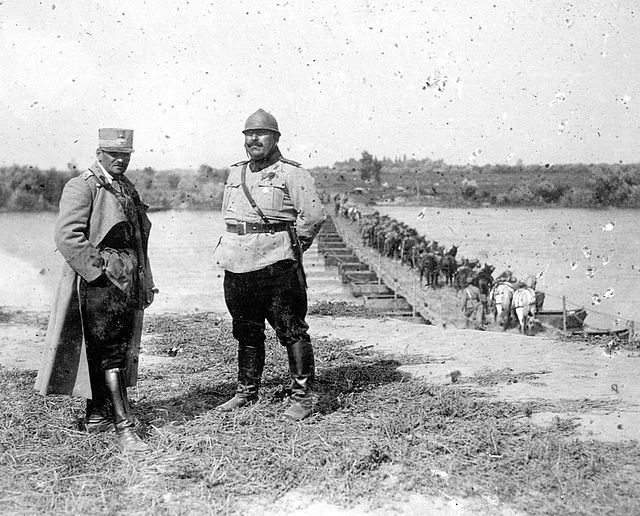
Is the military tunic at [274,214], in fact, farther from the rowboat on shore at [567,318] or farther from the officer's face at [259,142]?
the rowboat on shore at [567,318]

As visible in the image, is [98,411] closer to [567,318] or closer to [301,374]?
[301,374]

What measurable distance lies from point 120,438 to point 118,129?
5.80 feet

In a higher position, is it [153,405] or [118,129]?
[118,129]

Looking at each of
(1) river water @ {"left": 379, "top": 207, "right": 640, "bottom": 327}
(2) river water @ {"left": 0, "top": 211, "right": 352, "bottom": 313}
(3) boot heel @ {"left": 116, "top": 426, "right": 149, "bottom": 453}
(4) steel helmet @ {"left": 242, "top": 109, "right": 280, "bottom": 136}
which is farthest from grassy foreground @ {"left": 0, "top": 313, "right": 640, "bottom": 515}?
(1) river water @ {"left": 379, "top": 207, "right": 640, "bottom": 327}

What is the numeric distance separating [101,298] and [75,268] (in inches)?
9.8

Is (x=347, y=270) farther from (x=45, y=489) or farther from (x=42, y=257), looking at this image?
(x=45, y=489)

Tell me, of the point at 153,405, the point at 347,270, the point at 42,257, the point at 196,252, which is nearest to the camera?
the point at 153,405

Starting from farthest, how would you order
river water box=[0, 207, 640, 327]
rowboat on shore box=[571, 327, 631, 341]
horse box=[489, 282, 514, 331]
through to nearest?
river water box=[0, 207, 640, 327] → horse box=[489, 282, 514, 331] → rowboat on shore box=[571, 327, 631, 341]

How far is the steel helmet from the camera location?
452 cm

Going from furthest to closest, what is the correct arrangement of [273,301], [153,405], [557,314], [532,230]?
[532,230], [557,314], [153,405], [273,301]

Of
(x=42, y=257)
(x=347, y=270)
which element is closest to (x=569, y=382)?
(x=347, y=270)

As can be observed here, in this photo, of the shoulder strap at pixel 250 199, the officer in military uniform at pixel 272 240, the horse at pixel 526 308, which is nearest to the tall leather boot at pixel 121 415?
the officer in military uniform at pixel 272 240

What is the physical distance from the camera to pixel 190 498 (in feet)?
11.0

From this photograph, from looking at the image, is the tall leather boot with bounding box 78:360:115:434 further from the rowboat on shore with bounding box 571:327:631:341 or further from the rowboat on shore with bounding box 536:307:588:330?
the rowboat on shore with bounding box 536:307:588:330
